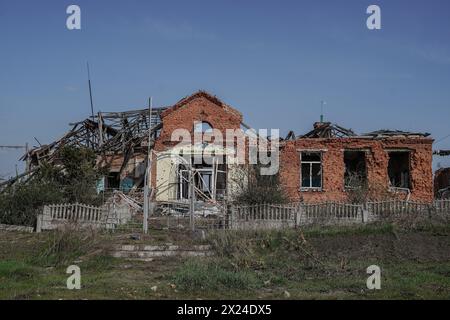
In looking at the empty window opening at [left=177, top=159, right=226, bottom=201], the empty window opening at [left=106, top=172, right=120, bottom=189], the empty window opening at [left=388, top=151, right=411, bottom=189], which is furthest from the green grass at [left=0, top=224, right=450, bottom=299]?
the empty window opening at [left=106, top=172, right=120, bottom=189]

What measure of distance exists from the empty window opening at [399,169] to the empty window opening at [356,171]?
1.71m

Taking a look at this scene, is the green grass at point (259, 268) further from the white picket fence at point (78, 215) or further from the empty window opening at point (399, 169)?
the empty window opening at point (399, 169)

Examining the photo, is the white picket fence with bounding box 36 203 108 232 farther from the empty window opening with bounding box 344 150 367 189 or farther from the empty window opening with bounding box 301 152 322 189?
the empty window opening with bounding box 344 150 367 189

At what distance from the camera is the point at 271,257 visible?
43.9 feet

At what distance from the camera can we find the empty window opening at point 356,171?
87.7 feet

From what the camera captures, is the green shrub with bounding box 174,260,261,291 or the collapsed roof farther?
the collapsed roof

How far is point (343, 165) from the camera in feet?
87.8

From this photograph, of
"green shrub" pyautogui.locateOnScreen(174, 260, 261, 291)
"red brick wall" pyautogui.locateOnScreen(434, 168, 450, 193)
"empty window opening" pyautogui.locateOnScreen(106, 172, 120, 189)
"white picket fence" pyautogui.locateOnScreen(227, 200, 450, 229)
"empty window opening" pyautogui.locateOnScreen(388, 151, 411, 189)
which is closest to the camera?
"green shrub" pyautogui.locateOnScreen(174, 260, 261, 291)

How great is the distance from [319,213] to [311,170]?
973 cm

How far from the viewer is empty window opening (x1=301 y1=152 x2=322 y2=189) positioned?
27.1 meters

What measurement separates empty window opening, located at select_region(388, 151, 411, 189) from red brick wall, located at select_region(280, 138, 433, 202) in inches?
27.7

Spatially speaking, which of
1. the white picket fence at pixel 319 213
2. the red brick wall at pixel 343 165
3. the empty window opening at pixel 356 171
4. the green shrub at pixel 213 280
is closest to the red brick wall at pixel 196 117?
the red brick wall at pixel 343 165

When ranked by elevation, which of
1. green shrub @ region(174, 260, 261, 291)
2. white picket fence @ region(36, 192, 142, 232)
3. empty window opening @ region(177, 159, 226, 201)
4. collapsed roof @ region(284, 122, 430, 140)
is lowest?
green shrub @ region(174, 260, 261, 291)

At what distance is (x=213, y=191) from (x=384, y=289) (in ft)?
54.0
